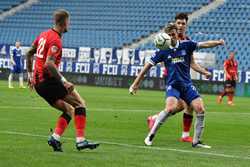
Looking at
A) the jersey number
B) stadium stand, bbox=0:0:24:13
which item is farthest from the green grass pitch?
stadium stand, bbox=0:0:24:13

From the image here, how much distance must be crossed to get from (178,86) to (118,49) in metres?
33.4

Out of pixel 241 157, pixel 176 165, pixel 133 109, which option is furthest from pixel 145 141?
pixel 133 109

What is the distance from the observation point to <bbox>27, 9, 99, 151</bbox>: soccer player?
1157 centimetres

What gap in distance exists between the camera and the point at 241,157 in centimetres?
1145

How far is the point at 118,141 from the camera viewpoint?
13.6 m

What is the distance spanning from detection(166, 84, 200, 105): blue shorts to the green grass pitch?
2.69ft

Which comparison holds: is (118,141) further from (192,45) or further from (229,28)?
(229,28)

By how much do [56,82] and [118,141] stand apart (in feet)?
7.35

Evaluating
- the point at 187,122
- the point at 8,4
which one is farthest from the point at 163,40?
the point at 8,4

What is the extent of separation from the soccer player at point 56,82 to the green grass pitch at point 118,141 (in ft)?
0.91

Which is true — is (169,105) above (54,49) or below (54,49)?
below

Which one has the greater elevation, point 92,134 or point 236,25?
point 236,25

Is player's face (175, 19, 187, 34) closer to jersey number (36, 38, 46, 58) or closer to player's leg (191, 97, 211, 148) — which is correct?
player's leg (191, 97, 211, 148)

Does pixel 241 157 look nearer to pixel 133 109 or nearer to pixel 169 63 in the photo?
pixel 169 63
